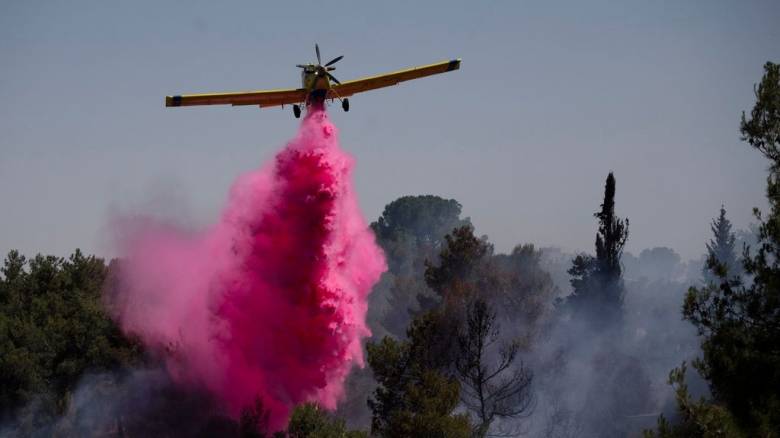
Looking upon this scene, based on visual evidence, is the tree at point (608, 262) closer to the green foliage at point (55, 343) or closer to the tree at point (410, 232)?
the green foliage at point (55, 343)

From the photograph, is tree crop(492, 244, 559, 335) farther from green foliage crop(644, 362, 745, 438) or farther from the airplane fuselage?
green foliage crop(644, 362, 745, 438)

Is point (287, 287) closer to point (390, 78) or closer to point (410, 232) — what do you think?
point (390, 78)

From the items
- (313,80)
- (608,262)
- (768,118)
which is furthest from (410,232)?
(768,118)

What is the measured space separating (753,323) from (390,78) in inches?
1076

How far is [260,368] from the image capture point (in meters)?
49.9

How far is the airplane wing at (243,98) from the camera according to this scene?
44.7m

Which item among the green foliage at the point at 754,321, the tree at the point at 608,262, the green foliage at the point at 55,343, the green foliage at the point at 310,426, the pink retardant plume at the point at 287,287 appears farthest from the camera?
the tree at the point at 608,262

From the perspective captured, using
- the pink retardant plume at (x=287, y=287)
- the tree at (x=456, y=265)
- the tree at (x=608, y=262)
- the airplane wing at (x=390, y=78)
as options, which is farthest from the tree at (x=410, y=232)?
the airplane wing at (x=390, y=78)

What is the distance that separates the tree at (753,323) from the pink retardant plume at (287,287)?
1014 inches

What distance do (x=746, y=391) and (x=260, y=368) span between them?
33106 mm

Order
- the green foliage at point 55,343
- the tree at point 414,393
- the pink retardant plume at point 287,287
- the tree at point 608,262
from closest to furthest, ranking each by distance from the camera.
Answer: the tree at point 414,393 → the pink retardant plume at point 287,287 → the green foliage at point 55,343 → the tree at point 608,262

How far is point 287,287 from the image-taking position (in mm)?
Result: 48062

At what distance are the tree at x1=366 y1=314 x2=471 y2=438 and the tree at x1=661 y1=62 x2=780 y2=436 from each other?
16.6 meters

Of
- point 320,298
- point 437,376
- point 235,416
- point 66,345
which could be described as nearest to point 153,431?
point 235,416
